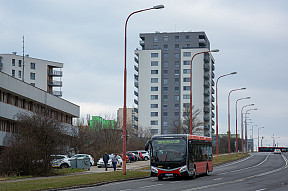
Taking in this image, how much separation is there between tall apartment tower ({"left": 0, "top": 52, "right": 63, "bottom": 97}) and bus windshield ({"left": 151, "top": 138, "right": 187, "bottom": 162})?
7559 cm

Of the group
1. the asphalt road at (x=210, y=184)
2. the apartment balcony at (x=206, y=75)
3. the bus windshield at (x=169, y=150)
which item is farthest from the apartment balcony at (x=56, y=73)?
the bus windshield at (x=169, y=150)

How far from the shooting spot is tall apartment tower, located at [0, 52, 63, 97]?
103 m

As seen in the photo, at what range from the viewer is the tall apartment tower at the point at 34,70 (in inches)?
Answer: 4063

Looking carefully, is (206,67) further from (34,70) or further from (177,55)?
(34,70)

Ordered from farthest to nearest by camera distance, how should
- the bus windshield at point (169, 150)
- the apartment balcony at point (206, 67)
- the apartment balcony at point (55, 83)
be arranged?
the apartment balcony at point (206, 67)
the apartment balcony at point (55, 83)
the bus windshield at point (169, 150)

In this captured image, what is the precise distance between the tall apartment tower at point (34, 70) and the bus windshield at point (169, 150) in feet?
248

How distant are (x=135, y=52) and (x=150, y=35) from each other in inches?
273

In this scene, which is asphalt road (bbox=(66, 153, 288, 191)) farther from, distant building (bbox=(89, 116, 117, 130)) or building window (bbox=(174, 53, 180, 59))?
building window (bbox=(174, 53, 180, 59))

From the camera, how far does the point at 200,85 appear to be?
447 ft

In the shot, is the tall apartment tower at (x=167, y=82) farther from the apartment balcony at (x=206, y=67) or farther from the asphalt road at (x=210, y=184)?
the asphalt road at (x=210, y=184)

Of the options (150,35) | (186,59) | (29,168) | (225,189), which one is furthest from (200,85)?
(225,189)

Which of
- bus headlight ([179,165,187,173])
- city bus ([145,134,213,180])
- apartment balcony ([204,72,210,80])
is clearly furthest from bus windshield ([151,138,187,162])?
apartment balcony ([204,72,210,80])

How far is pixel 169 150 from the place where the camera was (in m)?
29.6

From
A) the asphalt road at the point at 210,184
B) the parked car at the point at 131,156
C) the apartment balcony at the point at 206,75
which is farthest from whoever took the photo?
the apartment balcony at the point at 206,75
